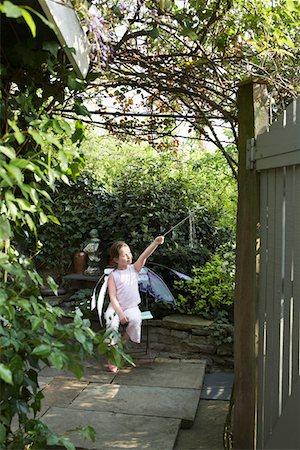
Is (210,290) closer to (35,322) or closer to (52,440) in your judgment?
(52,440)

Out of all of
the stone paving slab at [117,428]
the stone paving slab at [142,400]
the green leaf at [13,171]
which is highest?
the green leaf at [13,171]

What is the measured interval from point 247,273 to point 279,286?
303 mm

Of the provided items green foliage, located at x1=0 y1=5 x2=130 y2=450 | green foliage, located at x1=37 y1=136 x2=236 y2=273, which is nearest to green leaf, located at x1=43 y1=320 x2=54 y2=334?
green foliage, located at x1=0 y1=5 x2=130 y2=450

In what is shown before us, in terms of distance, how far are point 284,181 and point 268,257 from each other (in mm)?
366

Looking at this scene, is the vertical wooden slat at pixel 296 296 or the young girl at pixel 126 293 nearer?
the vertical wooden slat at pixel 296 296

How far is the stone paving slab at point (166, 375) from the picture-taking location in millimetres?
4293

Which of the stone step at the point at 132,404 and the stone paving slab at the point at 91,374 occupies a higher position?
the stone paving slab at the point at 91,374

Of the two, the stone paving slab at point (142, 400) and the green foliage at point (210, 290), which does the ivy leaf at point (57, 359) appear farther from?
the green foliage at point (210, 290)

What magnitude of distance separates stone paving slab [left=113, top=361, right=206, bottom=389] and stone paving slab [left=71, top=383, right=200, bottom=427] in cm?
13

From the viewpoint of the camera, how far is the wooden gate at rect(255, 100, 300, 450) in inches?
86.7

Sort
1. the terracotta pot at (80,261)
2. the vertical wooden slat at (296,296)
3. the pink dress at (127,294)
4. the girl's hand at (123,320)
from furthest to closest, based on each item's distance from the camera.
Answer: the terracotta pot at (80,261), the pink dress at (127,294), the girl's hand at (123,320), the vertical wooden slat at (296,296)

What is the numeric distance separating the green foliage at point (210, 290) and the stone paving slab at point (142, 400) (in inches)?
59.1

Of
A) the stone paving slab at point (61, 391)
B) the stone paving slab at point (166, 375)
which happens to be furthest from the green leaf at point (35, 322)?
the stone paving slab at point (166, 375)

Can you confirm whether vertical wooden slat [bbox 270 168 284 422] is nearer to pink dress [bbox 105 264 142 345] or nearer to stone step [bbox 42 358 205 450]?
stone step [bbox 42 358 205 450]
